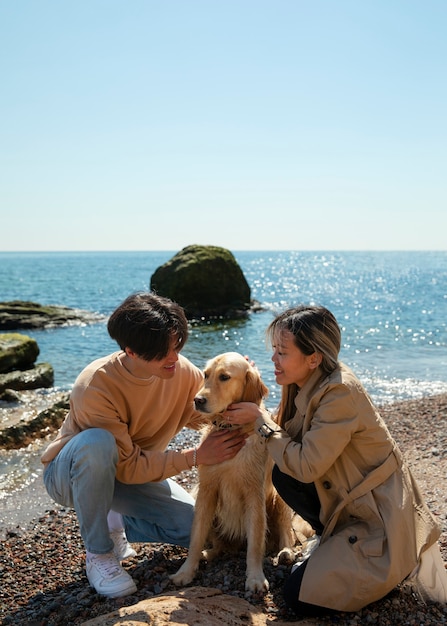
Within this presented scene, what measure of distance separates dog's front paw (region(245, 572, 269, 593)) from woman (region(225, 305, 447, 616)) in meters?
0.20

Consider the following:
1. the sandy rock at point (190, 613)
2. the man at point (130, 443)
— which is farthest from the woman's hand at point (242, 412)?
the sandy rock at point (190, 613)

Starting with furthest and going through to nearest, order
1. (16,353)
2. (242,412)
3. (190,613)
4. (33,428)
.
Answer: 1. (16,353)
2. (33,428)
3. (242,412)
4. (190,613)

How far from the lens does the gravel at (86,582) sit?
345cm

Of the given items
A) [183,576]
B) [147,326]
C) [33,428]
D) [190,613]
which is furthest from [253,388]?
[33,428]

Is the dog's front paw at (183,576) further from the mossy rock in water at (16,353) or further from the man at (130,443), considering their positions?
the mossy rock in water at (16,353)

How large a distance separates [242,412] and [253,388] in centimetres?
20

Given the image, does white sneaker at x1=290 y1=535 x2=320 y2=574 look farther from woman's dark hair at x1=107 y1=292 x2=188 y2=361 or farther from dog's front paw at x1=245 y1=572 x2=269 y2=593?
woman's dark hair at x1=107 y1=292 x2=188 y2=361

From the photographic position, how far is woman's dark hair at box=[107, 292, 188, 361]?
3.87 meters

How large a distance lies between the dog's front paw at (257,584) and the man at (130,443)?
742mm

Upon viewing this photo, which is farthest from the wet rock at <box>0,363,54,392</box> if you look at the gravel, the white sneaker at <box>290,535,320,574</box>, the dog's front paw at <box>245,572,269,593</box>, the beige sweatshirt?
the dog's front paw at <box>245,572,269,593</box>

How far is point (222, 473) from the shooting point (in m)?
4.08

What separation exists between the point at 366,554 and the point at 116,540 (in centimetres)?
208

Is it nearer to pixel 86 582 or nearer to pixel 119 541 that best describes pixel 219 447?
pixel 119 541

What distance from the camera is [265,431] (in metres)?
3.68
